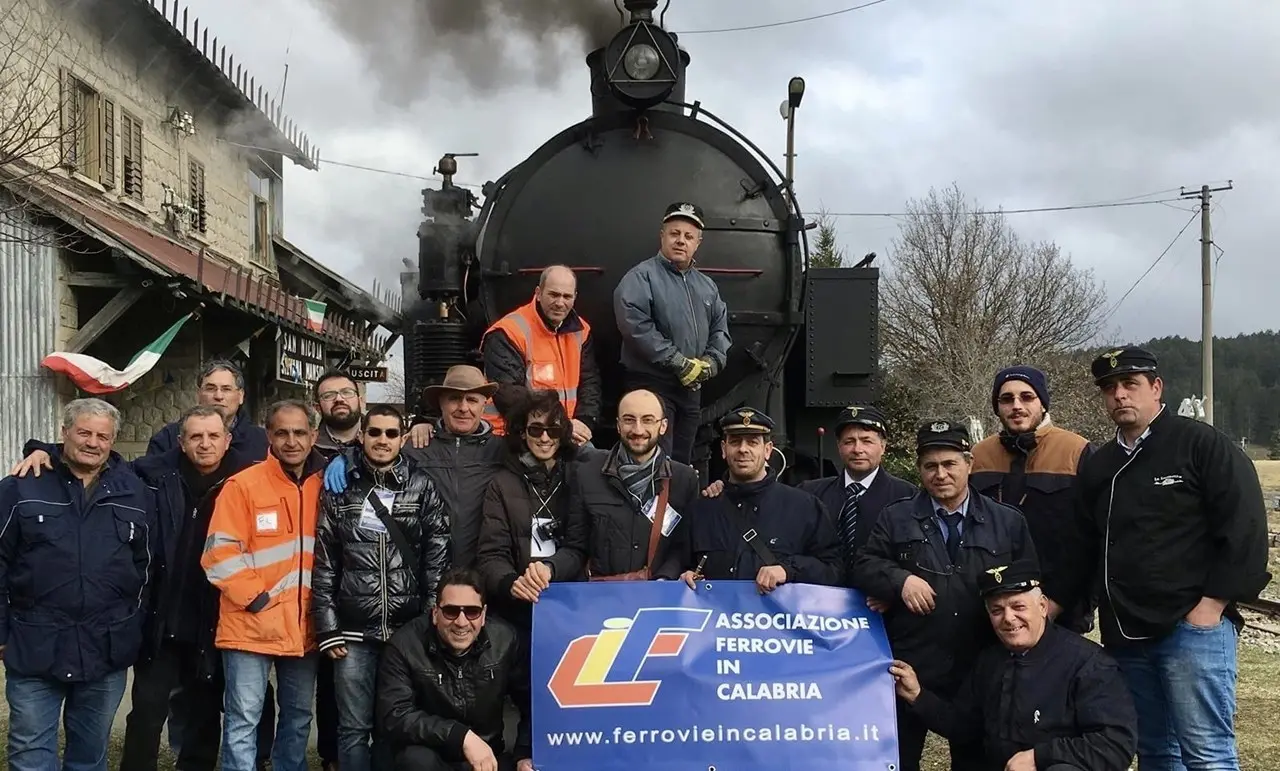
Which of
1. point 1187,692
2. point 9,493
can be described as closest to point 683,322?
point 1187,692

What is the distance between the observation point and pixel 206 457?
4.36 meters

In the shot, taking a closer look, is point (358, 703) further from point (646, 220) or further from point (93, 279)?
point (93, 279)

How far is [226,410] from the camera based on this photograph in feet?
15.4

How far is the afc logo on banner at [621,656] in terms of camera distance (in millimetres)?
3762

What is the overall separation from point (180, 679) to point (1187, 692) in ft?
13.2

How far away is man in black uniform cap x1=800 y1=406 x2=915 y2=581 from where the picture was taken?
4.26 metres

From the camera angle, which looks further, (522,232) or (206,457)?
(522,232)

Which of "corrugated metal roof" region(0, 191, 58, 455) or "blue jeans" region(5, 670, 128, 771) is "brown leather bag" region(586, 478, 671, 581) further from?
"corrugated metal roof" region(0, 191, 58, 455)

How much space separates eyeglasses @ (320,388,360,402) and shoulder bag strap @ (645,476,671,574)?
1.89 meters

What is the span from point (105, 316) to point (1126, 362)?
10.7 m

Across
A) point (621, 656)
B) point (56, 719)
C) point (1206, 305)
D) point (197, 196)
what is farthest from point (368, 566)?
point (1206, 305)

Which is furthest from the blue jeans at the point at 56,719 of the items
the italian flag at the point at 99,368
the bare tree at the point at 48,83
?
the italian flag at the point at 99,368

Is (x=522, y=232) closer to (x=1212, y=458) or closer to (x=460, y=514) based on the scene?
(x=460, y=514)

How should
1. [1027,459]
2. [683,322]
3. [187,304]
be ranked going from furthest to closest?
[187,304] → [683,322] → [1027,459]
